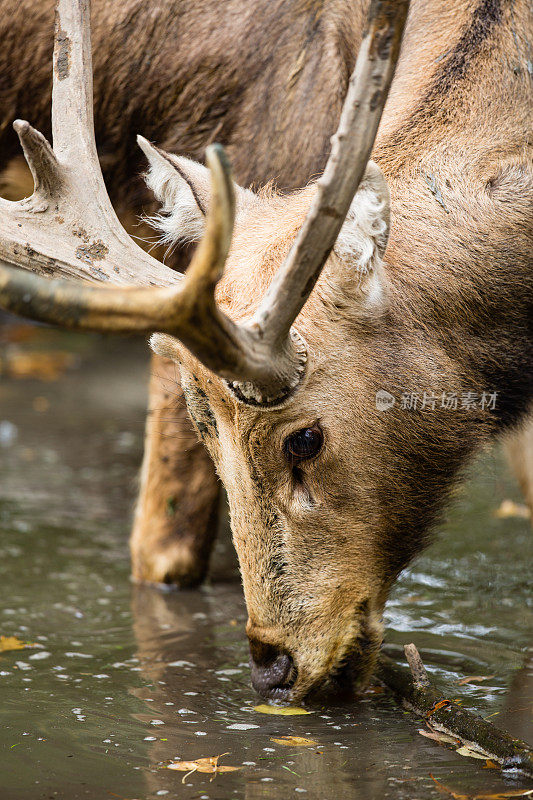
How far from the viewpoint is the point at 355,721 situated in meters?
3.49

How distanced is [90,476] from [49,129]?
2961mm

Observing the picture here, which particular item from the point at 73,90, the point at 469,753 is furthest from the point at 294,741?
the point at 73,90

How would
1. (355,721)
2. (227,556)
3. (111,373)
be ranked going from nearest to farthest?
(355,721)
(227,556)
(111,373)

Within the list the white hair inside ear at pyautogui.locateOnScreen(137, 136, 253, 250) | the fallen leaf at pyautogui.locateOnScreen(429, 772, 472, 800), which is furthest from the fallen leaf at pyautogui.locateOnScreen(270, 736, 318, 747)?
the white hair inside ear at pyautogui.locateOnScreen(137, 136, 253, 250)

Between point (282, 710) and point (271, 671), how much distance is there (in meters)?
0.16

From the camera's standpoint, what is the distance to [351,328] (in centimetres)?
347

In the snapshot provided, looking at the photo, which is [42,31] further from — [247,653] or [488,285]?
[247,653]

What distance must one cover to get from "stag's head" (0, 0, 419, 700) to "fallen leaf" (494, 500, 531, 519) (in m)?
2.64

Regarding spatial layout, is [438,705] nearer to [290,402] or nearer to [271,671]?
[271,671]

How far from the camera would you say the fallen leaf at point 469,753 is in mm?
3098

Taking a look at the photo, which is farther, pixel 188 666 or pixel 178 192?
pixel 188 666

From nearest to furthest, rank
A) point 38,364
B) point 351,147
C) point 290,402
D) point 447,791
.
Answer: point 351,147 → point 447,791 → point 290,402 → point 38,364

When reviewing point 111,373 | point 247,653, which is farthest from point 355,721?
point 111,373

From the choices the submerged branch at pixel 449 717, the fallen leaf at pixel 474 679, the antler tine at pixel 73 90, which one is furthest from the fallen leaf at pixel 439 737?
the antler tine at pixel 73 90
